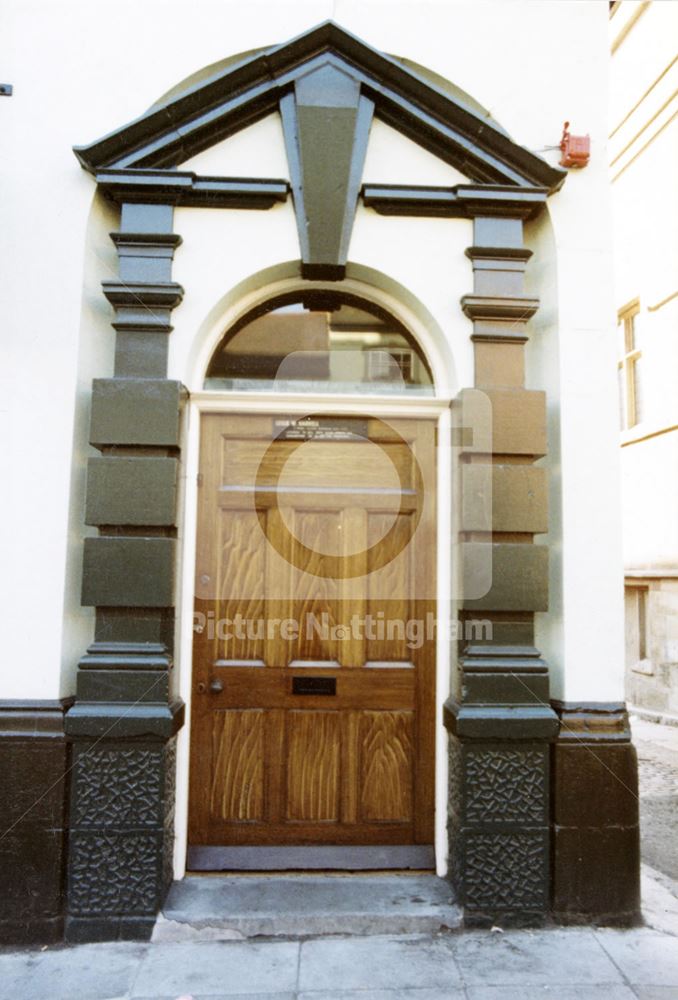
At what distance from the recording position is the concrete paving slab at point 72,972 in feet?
9.88

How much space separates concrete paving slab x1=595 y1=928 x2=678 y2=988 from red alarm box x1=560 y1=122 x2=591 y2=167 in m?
4.20

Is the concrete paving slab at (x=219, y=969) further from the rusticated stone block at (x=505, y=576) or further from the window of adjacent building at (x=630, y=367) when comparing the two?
the window of adjacent building at (x=630, y=367)

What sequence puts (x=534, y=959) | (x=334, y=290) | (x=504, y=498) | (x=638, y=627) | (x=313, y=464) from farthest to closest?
(x=638, y=627)
(x=334, y=290)
(x=313, y=464)
(x=504, y=498)
(x=534, y=959)

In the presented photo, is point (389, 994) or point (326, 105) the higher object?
point (326, 105)

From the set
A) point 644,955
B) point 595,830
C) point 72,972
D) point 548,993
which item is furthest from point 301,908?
point 644,955

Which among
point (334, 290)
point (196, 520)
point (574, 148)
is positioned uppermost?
point (574, 148)

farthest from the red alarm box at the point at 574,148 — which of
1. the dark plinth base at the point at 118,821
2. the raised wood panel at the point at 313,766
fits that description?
the dark plinth base at the point at 118,821

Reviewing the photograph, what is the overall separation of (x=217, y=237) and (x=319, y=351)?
871 mm

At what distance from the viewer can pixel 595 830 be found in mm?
3609

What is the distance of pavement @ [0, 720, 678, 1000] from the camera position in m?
3.03

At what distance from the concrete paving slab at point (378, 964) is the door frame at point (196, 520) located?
53cm

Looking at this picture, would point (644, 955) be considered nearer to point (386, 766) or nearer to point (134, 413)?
point (386, 766)

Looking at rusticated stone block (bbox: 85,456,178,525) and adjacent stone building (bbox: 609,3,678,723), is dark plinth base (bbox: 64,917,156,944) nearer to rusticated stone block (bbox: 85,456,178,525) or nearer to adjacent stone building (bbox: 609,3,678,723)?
rusticated stone block (bbox: 85,456,178,525)

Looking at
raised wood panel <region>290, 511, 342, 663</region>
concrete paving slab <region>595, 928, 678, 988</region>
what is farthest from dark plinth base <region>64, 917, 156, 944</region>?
concrete paving slab <region>595, 928, 678, 988</region>
